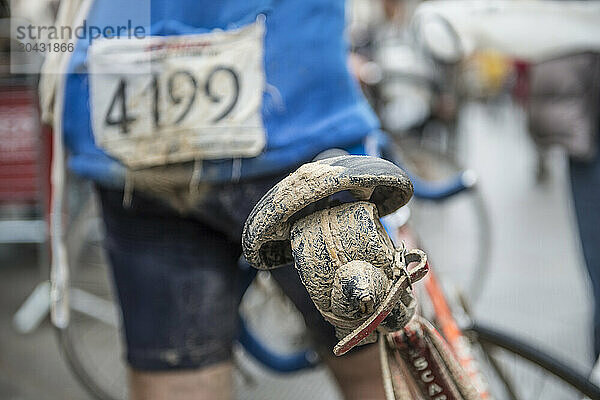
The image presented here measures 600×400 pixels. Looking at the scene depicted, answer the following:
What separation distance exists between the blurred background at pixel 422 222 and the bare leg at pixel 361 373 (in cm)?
66

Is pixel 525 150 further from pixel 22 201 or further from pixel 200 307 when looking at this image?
pixel 200 307

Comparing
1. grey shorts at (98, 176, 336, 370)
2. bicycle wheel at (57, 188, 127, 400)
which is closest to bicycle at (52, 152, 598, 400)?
bicycle wheel at (57, 188, 127, 400)

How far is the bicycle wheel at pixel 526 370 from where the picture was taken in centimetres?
147

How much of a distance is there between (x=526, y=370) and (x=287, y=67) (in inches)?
42.5

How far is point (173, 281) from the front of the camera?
1417mm

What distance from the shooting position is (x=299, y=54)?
4.23 ft

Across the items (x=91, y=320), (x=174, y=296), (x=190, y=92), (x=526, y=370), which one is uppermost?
(x=190, y=92)

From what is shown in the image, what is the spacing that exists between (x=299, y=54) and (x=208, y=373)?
2.08ft

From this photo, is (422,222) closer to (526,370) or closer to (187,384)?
(526,370)

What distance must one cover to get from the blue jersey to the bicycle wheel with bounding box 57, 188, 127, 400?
61.0 inches

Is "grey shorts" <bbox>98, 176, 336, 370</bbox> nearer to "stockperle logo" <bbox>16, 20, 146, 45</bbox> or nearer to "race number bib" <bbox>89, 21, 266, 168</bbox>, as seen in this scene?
"race number bib" <bbox>89, 21, 266, 168</bbox>

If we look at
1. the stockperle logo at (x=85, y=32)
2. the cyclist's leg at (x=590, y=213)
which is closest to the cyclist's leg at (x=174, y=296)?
the stockperle logo at (x=85, y=32)

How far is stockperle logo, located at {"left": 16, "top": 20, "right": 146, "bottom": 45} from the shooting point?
130 centimetres

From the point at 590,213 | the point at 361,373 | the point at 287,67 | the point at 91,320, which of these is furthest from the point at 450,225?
the point at 287,67
